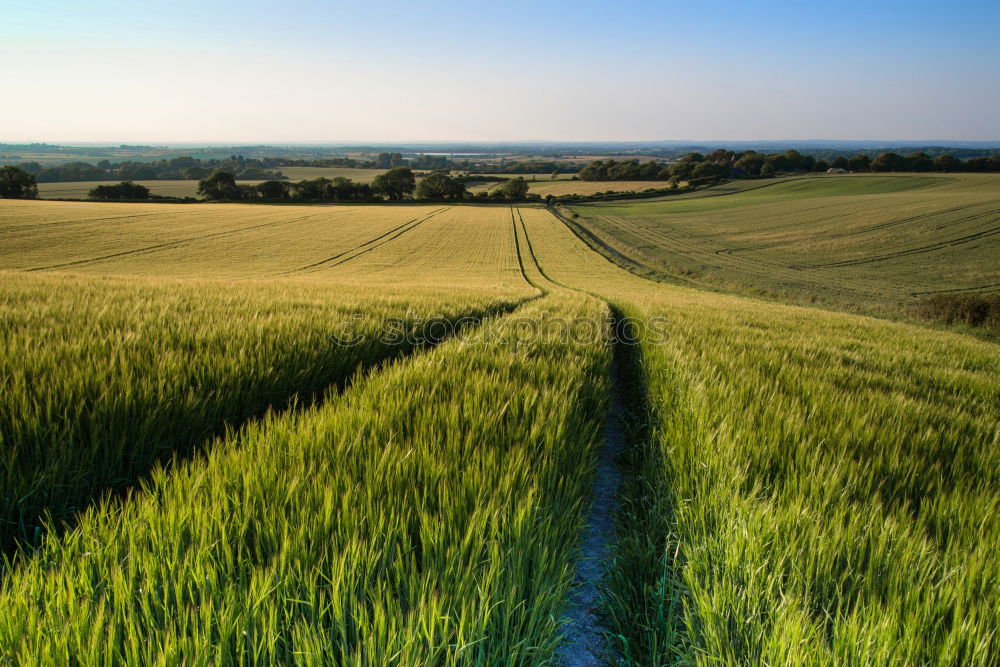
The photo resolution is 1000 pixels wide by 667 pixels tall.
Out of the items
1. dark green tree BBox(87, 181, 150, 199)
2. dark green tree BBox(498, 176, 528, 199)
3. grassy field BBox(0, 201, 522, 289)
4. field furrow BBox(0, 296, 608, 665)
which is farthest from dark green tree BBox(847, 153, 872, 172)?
dark green tree BBox(87, 181, 150, 199)

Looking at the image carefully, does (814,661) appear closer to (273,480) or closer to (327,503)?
(327,503)

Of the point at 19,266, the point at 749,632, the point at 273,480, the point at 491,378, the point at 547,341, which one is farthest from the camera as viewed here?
the point at 19,266

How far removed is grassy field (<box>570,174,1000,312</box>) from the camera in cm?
3097

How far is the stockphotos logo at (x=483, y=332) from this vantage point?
14.9 feet

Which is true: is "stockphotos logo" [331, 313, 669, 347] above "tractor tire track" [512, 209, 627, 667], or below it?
above

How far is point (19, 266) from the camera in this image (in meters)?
24.9

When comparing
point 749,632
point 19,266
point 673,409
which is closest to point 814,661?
point 749,632

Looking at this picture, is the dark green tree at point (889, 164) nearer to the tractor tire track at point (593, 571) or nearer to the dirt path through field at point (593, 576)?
the tractor tire track at point (593, 571)

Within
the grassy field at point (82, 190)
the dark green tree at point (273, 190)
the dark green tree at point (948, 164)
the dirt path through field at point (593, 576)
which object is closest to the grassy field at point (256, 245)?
the dirt path through field at point (593, 576)

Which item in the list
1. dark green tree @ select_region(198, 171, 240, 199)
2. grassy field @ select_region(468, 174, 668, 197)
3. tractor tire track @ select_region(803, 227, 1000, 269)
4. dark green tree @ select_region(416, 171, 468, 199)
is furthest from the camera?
grassy field @ select_region(468, 174, 668, 197)

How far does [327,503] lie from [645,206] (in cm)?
7957

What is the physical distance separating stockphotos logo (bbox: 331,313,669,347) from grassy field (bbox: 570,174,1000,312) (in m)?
25.0

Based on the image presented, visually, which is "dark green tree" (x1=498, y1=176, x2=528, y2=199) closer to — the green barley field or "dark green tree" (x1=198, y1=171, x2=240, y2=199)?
"dark green tree" (x1=198, y1=171, x2=240, y2=199)

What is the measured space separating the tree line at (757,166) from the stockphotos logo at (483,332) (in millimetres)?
104016
